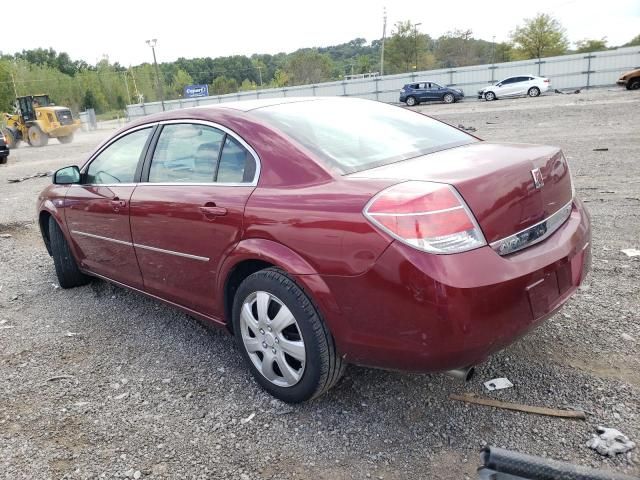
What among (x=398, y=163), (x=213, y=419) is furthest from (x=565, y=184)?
(x=213, y=419)

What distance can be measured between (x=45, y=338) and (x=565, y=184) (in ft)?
12.2

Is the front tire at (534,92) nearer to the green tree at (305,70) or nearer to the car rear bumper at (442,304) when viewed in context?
the car rear bumper at (442,304)

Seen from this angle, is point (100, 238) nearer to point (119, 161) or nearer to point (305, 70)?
point (119, 161)

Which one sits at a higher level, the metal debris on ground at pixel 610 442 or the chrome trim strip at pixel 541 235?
the chrome trim strip at pixel 541 235

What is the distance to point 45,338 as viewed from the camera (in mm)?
3934

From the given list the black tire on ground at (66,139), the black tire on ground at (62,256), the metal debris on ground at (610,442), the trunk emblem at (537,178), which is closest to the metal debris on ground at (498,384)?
the metal debris on ground at (610,442)

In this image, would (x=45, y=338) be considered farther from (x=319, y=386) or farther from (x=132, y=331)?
(x=319, y=386)

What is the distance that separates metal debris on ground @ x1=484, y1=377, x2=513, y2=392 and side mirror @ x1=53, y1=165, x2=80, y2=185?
3380 millimetres

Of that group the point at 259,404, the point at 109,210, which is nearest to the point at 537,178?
the point at 259,404

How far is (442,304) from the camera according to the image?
6.84 feet

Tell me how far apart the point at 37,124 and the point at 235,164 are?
28773 millimetres

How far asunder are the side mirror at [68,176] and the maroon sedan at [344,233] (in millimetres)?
694

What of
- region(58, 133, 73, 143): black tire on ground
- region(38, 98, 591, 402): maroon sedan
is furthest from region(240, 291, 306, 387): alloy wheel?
region(58, 133, 73, 143): black tire on ground

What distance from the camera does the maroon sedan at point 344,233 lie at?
7.06ft
